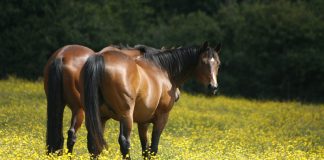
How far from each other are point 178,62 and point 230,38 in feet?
101

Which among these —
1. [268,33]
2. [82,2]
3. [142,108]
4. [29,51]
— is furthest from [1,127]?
[82,2]

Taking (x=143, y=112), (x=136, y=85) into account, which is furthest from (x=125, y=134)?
(x=136, y=85)

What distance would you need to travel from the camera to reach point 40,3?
38.9 m

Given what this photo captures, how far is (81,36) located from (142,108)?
2897 centimetres

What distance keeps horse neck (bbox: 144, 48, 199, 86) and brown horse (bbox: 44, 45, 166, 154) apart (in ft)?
0.65

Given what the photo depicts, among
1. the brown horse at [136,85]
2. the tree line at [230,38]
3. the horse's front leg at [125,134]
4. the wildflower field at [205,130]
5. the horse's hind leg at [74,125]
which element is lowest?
the tree line at [230,38]

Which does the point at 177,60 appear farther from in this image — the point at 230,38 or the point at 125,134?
the point at 230,38

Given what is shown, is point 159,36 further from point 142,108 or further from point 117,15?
point 142,108

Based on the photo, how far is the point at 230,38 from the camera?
4278 cm

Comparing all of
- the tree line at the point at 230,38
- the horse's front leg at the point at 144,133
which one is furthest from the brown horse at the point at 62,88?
the tree line at the point at 230,38

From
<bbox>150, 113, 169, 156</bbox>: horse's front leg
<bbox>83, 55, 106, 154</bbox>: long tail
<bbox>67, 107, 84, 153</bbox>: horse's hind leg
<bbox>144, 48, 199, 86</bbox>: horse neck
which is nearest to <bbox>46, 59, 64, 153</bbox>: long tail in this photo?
<bbox>67, 107, 84, 153</bbox>: horse's hind leg

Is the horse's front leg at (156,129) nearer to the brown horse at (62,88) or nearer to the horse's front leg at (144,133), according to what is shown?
the horse's front leg at (144,133)

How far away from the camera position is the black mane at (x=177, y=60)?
40.1ft

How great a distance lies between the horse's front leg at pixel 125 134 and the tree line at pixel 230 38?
2695 centimetres
